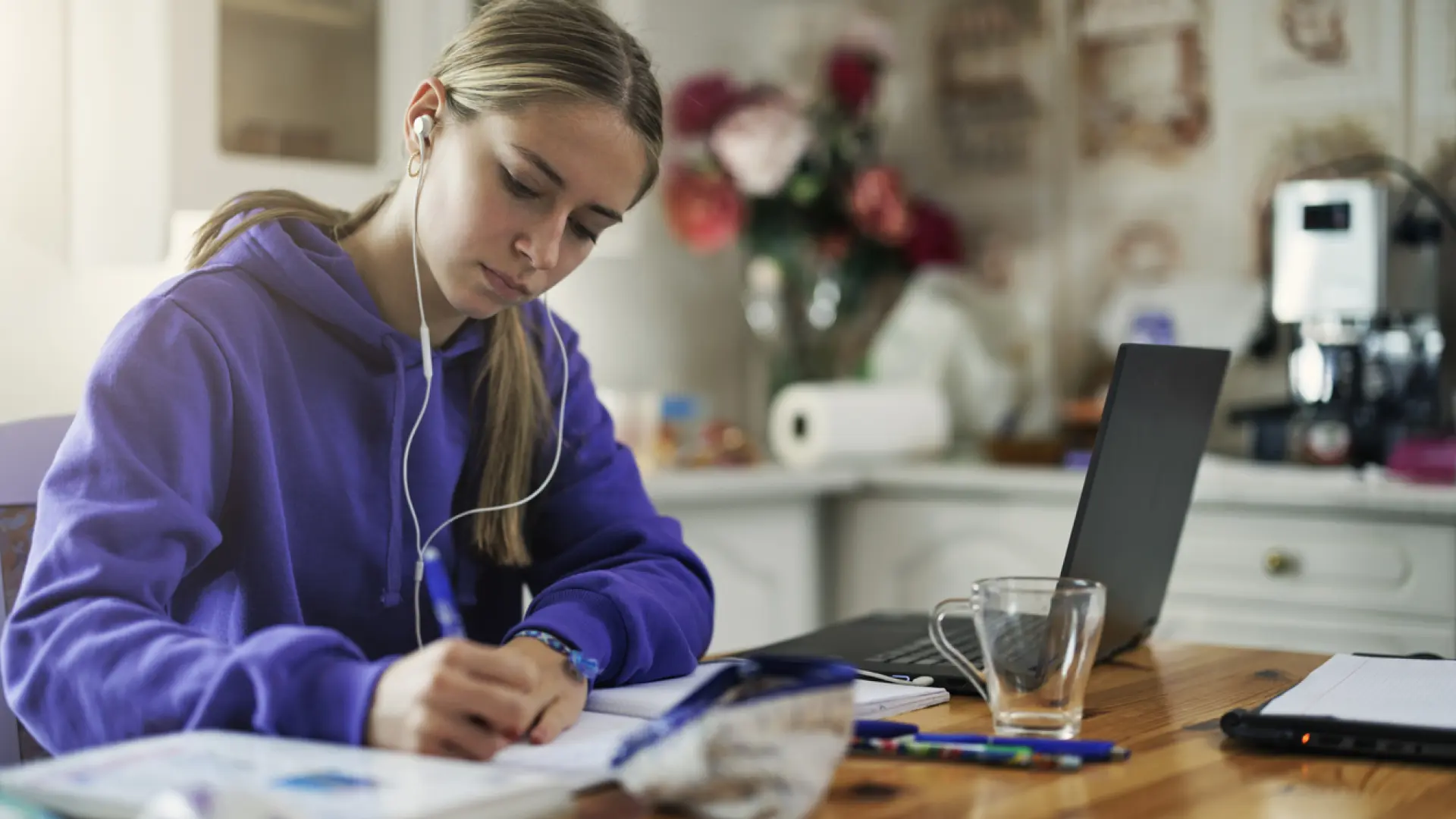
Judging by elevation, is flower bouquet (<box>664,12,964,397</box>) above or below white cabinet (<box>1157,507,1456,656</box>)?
above

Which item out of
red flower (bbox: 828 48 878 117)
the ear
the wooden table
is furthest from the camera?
red flower (bbox: 828 48 878 117)

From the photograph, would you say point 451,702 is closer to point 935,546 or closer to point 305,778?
point 305,778

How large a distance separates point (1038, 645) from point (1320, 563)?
1385 millimetres

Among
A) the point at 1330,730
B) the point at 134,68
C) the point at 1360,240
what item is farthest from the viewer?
the point at 1360,240

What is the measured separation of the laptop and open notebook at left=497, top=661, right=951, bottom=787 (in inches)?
2.3

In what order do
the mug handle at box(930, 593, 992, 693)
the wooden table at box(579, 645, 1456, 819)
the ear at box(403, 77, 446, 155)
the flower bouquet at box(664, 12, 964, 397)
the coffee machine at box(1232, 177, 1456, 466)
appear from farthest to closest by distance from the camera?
the flower bouquet at box(664, 12, 964, 397)
the coffee machine at box(1232, 177, 1456, 466)
the ear at box(403, 77, 446, 155)
the mug handle at box(930, 593, 992, 693)
the wooden table at box(579, 645, 1456, 819)

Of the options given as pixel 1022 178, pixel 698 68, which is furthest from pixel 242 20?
pixel 1022 178

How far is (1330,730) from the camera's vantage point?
0.93 m

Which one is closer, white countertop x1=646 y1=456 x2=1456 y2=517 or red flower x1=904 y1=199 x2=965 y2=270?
white countertop x1=646 y1=456 x2=1456 y2=517

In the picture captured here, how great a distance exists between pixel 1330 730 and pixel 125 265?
1641 millimetres

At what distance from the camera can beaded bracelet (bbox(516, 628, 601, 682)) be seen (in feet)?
3.30

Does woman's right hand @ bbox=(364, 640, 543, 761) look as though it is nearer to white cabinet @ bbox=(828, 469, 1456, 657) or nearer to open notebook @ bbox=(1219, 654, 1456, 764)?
open notebook @ bbox=(1219, 654, 1456, 764)

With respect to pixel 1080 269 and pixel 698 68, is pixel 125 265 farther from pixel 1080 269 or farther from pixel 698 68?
pixel 1080 269

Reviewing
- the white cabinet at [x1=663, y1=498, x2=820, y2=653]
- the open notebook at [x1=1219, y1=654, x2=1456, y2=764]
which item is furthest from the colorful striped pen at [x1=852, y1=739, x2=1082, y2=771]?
the white cabinet at [x1=663, y1=498, x2=820, y2=653]
